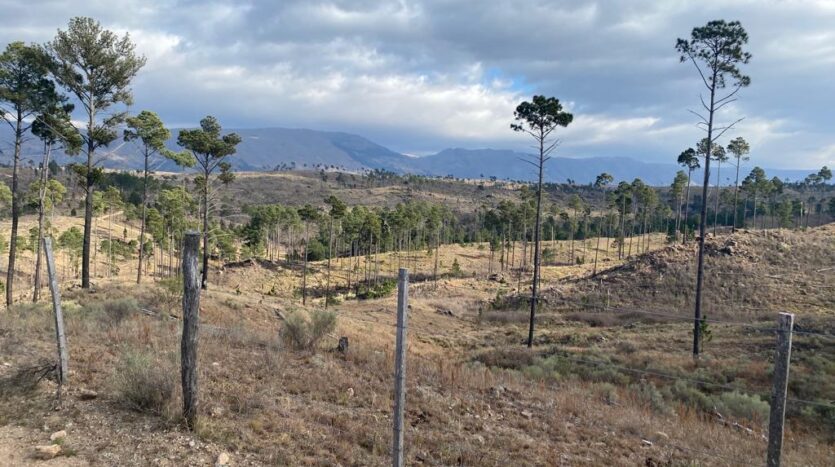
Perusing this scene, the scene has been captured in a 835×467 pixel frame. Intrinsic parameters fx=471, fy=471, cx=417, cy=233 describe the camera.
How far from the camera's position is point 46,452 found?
6.06 meters

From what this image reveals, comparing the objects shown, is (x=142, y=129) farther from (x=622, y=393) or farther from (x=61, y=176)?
(x=61, y=176)

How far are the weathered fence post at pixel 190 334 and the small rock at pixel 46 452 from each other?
151 centimetres

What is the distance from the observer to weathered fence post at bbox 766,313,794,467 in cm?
494

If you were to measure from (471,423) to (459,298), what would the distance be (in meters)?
38.8

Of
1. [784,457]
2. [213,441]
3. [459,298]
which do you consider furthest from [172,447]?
[459,298]

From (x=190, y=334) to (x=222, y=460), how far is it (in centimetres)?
181

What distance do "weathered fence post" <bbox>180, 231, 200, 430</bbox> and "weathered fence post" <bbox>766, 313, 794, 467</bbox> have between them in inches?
282

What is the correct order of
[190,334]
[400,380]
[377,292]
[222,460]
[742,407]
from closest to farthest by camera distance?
1. [400,380]
2. [222,460]
3. [190,334]
4. [742,407]
5. [377,292]

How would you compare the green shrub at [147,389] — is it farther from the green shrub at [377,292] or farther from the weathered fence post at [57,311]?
the green shrub at [377,292]

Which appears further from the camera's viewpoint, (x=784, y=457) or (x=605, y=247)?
(x=605, y=247)

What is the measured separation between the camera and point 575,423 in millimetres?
9305

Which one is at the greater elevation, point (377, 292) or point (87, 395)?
point (87, 395)

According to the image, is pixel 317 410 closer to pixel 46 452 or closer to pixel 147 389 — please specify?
pixel 147 389

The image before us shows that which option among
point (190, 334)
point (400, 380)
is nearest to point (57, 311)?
point (190, 334)
